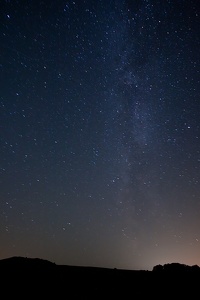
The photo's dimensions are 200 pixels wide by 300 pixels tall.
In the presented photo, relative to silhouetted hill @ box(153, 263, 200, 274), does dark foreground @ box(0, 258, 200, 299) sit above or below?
below

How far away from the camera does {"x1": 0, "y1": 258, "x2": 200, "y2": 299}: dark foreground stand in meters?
8.37

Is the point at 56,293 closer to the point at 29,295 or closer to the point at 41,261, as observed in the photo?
the point at 29,295

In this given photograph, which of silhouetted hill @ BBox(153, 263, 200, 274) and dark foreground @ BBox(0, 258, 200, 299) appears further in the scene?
silhouetted hill @ BBox(153, 263, 200, 274)

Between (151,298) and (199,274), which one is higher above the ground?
(199,274)

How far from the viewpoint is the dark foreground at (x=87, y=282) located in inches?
329

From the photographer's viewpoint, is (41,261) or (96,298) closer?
(96,298)

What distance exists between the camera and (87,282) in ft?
31.0

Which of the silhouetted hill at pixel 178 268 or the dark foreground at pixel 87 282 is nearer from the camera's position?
the dark foreground at pixel 87 282

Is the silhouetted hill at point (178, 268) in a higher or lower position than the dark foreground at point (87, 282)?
higher

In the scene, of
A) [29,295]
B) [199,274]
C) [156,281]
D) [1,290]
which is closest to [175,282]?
[156,281]

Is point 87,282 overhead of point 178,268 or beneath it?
beneath

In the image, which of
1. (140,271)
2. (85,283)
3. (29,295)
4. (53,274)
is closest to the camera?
(29,295)

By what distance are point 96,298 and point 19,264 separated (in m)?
→ 4.23

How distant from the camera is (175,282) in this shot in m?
9.41
